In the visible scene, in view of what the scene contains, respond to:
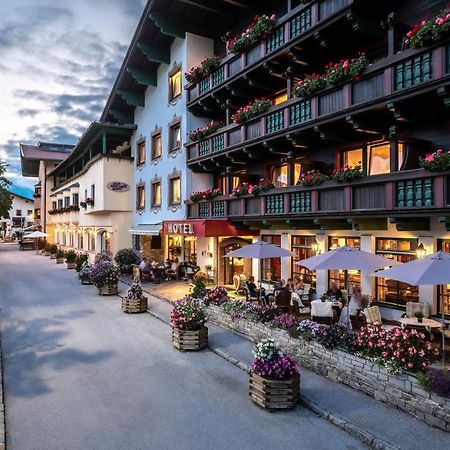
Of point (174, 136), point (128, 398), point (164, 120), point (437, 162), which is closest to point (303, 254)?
point (437, 162)

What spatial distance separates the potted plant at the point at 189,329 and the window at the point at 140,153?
63.4 feet

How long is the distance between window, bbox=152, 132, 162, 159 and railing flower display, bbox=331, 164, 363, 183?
1620 centimetres

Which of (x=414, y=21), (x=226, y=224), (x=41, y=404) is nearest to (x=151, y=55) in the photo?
(x=226, y=224)

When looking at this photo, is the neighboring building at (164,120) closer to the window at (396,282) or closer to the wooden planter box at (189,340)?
→ the window at (396,282)

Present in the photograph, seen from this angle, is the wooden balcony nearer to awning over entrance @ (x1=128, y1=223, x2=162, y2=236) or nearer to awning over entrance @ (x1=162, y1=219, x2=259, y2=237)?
awning over entrance @ (x1=162, y1=219, x2=259, y2=237)

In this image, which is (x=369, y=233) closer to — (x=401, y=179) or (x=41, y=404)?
(x=401, y=179)

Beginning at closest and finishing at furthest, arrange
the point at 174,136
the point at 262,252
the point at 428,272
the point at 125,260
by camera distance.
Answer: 1. the point at 428,272
2. the point at 262,252
3. the point at 174,136
4. the point at 125,260

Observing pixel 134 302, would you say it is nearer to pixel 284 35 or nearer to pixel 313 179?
pixel 313 179

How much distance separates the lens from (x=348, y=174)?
12.5m

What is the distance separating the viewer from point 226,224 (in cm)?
1925

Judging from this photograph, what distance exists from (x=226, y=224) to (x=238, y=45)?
27.2 ft

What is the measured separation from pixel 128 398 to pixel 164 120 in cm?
2043

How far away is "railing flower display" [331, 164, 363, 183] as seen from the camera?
12.4 m

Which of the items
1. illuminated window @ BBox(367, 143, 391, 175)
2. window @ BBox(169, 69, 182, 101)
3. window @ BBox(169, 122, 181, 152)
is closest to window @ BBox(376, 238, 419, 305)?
illuminated window @ BBox(367, 143, 391, 175)
